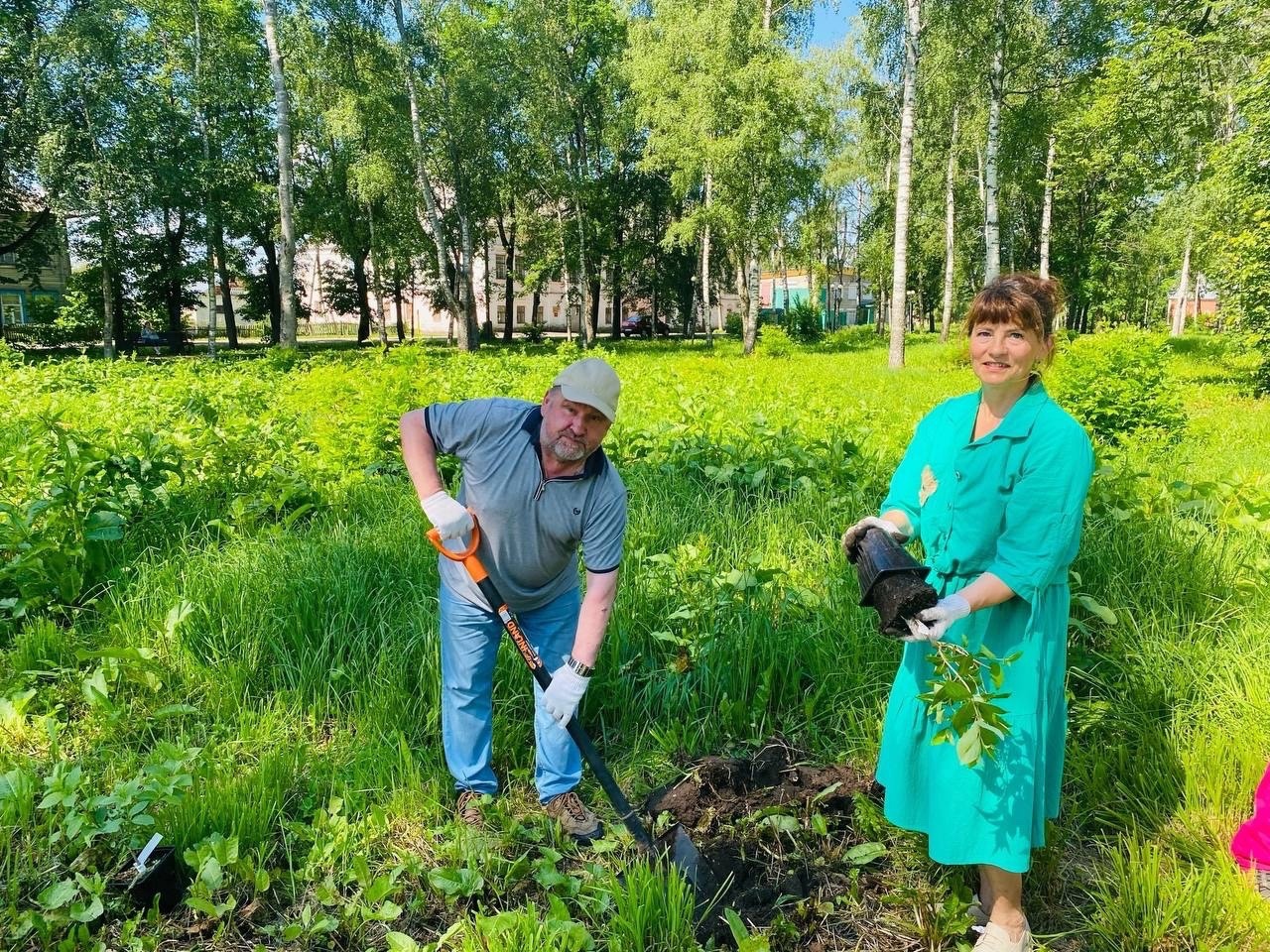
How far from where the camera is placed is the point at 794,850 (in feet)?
7.95

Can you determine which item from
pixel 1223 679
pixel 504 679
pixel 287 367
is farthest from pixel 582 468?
pixel 287 367

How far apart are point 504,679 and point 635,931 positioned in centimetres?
137

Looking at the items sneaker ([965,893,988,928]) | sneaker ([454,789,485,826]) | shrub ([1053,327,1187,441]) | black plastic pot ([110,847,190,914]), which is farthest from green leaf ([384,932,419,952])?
shrub ([1053,327,1187,441])

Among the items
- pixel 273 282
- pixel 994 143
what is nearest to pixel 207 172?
pixel 273 282

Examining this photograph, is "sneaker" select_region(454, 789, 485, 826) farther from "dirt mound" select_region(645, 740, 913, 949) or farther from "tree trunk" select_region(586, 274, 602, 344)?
"tree trunk" select_region(586, 274, 602, 344)

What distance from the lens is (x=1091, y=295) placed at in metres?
33.9

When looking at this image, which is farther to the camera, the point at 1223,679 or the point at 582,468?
the point at 1223,679

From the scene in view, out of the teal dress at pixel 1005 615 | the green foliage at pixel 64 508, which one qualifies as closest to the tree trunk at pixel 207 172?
the green foliage at pixel 64 508

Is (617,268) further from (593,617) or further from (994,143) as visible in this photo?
(593,617)

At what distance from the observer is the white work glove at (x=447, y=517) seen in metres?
2.41

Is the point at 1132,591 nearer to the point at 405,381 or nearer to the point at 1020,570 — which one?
the point at 1020,570

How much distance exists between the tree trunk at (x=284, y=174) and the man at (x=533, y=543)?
17.2m

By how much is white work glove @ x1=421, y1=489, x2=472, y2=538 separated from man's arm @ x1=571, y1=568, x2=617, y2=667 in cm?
45

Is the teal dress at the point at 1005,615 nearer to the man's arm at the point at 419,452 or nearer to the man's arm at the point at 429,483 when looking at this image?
the man's arm at the point at 429,483
